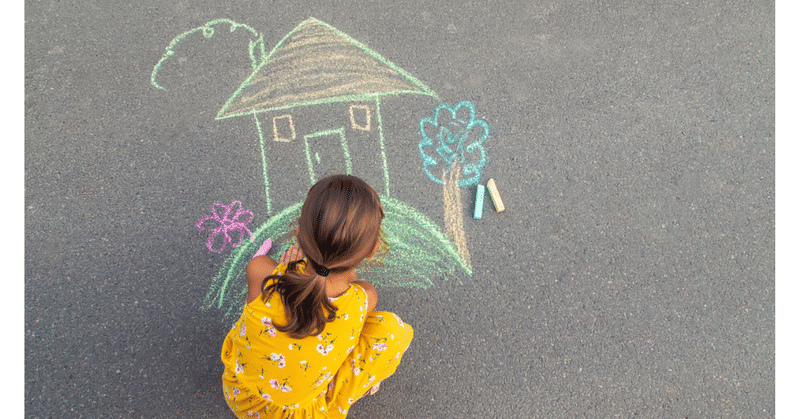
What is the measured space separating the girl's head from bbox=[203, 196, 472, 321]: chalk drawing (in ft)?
3.22

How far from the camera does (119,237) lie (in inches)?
93.3

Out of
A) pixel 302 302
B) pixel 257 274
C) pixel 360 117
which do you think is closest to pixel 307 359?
pixel 302 302

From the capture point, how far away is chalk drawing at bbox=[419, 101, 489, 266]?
2.46 m

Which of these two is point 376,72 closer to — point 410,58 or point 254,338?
point 410,58

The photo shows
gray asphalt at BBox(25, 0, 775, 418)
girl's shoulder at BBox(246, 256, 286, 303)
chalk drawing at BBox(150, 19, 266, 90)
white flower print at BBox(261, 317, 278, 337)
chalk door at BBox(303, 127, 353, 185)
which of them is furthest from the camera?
chalk drawing at BBox(150, 19, 266, 90)

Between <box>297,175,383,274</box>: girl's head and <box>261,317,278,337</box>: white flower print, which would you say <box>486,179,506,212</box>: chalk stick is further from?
<box>261,317,278,337</box>: white flower print

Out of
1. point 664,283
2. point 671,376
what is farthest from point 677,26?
point 671,376

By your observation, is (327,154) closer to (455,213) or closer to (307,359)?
(455,213)

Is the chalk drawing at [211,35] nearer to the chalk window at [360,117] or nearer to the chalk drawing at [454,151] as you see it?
the chalk window at [360,117]

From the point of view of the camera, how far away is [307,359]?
1.56 meters

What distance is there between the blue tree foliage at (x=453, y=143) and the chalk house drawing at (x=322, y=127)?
6.1 inches

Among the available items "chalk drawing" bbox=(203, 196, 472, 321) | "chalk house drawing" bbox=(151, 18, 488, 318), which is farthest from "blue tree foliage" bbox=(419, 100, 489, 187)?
"chalk drawing" bbox=(203, 196, 472, 321)

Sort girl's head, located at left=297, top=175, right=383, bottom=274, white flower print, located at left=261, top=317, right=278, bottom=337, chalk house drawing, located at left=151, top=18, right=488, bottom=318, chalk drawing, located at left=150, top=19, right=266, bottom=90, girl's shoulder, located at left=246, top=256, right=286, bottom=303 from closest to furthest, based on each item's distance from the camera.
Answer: girl's head, located at left=297, top=175, right=383, bottom=274 → white flower print, located at left=261, top=317, right=278, bottom=337 → girl's shoulder, located at left=246, top=256, right=286, bottom=303 → chalk house drawing, located at left=151, top=18, right=488, bottom=318 → chalk drawing, located at left=150, top=19, right=266, bottom=90

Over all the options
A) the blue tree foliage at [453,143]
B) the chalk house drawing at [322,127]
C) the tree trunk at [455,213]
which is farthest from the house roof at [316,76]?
the tree trunk at [455,213]
